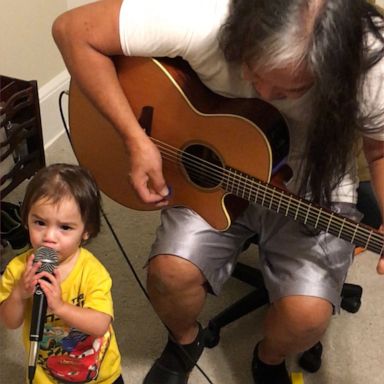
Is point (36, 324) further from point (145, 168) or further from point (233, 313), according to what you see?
point (233, 313)

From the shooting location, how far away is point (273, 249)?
1201mm

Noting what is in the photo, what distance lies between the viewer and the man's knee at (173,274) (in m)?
1.17

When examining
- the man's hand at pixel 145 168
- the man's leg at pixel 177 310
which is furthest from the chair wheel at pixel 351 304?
the man's hand at pixel 145 168

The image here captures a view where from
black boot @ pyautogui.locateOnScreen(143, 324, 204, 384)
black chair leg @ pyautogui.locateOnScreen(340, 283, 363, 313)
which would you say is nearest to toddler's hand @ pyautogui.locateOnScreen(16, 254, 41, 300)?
black boot @ pyautogui.locateOnScreen(143, 324, 204, 384)

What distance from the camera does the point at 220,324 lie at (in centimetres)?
146

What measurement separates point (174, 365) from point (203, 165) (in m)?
0.47

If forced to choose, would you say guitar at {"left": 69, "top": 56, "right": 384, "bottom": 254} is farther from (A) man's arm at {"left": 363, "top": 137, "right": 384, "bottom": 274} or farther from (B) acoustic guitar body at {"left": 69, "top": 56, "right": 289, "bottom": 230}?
(A) man's arm at {"left": 363, "top": 137, "right": 384, "bottom": 274}

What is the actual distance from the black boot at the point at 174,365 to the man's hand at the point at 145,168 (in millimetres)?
376

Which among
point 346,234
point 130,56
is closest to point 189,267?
point 346,234

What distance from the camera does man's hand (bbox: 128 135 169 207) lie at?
44.8 inches

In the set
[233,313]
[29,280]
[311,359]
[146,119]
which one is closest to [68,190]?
[29,280]

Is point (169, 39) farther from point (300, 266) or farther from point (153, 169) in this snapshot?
point (300, 266)

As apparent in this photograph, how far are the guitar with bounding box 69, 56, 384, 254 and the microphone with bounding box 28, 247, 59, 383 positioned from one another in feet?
1.27

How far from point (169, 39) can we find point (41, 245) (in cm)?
42
